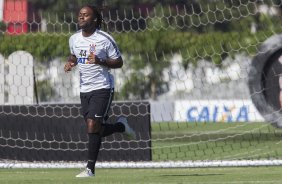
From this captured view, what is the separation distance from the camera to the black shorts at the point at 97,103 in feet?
35.6

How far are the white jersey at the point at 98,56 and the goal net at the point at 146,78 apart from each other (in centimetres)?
187

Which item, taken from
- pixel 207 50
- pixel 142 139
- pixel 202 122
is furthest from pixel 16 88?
pixel 202 122

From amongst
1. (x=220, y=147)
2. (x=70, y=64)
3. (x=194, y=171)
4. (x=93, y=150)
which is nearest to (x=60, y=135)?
(x=194, y=171)

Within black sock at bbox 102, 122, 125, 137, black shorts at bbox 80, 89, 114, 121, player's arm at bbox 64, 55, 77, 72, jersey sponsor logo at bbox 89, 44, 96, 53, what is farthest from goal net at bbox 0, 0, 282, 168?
jersey sponsor logo at bbox 89, 44, 96, 53

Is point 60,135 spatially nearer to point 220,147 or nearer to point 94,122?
point 94,122

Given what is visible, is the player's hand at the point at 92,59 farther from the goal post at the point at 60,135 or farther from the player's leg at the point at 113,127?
the goal post at the point at 60,135

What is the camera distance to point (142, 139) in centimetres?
1377

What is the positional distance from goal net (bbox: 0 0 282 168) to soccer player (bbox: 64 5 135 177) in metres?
1.83

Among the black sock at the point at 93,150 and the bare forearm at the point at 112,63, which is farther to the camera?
the bare forearm at the point at 112,63

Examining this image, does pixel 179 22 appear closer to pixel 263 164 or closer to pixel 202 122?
pixel 263 164

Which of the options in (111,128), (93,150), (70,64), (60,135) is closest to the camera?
(93,150)

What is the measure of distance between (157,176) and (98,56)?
1.28 metres

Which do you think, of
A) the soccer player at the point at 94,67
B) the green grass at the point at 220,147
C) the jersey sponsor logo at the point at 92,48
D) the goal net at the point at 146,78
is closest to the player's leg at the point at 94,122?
the soccer player at the point at 94,67

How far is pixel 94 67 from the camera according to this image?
432 inches
